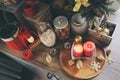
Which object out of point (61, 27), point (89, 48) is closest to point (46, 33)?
point (61, 27)

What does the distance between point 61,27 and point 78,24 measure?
0.28 ft

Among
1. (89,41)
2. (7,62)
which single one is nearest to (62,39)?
Answer: (89,41)

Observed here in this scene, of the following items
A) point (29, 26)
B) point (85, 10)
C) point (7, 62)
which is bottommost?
point (7, 62)

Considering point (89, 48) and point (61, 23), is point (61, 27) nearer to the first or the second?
point (61, 23)

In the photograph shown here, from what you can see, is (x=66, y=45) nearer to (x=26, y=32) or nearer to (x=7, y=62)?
(x=26, y=32)

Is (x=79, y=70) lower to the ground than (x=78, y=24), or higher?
lower

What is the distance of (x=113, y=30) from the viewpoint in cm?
98

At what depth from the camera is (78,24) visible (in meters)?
0.97

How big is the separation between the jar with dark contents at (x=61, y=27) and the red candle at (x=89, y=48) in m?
0.13

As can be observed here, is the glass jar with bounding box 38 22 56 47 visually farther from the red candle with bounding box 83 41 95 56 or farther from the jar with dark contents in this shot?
the red candle with bounding box 83 41 95 56

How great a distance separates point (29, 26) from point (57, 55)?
0.23 meters

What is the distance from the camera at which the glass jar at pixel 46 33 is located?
1.04 meters

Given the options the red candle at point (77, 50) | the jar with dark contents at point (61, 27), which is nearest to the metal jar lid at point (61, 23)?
the jar with dark contents at point (61, 27)

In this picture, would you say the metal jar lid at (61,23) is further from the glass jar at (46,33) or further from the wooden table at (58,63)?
the wooden table at (58,63)
